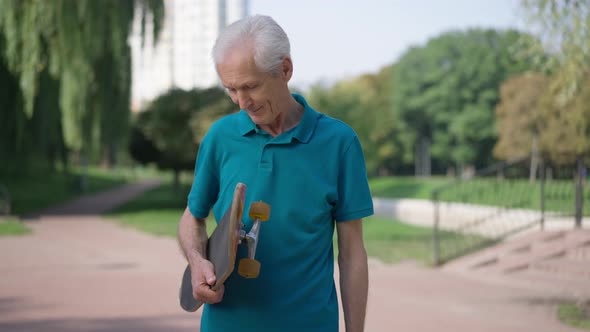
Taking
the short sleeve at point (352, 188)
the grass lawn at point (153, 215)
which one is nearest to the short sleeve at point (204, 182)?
the short sleeve at point (352, 188)

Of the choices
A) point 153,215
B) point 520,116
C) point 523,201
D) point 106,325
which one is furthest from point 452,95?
point 106,325

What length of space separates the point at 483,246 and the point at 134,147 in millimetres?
15777

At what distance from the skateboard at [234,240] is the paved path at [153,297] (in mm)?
5144

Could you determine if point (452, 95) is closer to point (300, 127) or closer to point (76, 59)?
point (76, 59)

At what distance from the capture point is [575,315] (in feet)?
24.1

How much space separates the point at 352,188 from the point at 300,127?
0.22m

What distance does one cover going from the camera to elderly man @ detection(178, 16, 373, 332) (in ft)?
5.95

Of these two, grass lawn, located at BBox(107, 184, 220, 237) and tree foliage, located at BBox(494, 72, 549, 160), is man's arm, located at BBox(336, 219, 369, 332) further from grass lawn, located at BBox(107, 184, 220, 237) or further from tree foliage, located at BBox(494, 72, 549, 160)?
tree foliage, located at BBox(494, 72, 549, 160)

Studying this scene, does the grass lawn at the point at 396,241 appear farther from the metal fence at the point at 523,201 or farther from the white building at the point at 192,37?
the white building at the point at 192,37

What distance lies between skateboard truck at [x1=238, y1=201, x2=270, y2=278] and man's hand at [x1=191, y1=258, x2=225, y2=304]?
8 cm

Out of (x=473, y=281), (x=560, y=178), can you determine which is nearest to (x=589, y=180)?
(x=560, y=178)

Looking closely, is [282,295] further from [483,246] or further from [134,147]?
[134,147]

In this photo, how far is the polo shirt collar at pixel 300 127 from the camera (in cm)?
188

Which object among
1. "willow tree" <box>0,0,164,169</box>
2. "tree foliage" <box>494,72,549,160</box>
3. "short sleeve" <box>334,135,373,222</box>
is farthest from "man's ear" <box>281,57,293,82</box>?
"tree foliage" <box>494,72,549,160</box>
